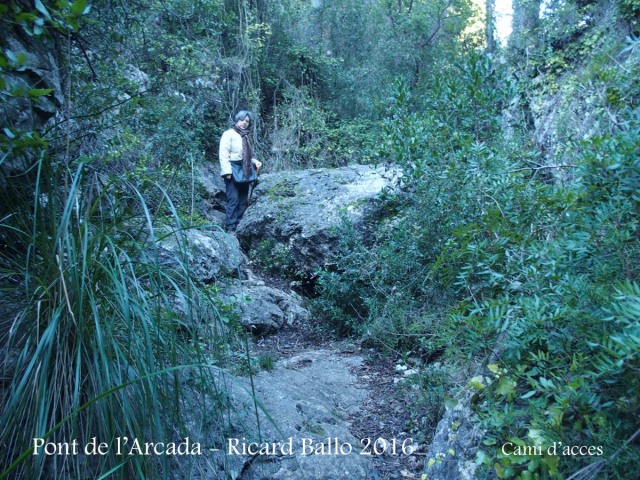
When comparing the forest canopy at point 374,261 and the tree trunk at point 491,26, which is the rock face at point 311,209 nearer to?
the forest canopy at point 374,261

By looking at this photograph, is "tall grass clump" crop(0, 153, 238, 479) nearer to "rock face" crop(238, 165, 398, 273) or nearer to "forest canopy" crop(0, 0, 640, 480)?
"forest canopy" crop(0, 0, 640, 480)

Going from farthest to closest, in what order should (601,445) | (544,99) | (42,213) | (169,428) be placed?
(544,99)
(42,213)
(169,428)
(601,445)

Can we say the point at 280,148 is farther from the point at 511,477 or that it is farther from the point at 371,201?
the point at 511,477

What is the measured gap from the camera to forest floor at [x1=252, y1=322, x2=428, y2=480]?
10.2ft

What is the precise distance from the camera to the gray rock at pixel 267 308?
5.12 m

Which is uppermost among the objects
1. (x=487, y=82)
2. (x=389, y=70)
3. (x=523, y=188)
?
(x=389, y=70)

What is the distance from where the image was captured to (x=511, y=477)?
2.05m

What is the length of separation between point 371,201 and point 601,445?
4.60m

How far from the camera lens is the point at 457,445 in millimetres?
2447

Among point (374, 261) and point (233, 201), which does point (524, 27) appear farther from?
point (374, 261)

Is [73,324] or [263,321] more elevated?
[73,324]

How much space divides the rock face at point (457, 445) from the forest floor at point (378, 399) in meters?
0.36

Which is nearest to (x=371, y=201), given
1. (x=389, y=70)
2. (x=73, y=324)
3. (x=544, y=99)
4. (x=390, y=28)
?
(x=544, y=99)

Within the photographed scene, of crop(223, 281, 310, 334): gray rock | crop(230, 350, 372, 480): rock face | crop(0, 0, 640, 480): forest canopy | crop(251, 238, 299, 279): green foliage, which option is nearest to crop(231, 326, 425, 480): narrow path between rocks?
crop(230, 350, 372, 480): rock face
